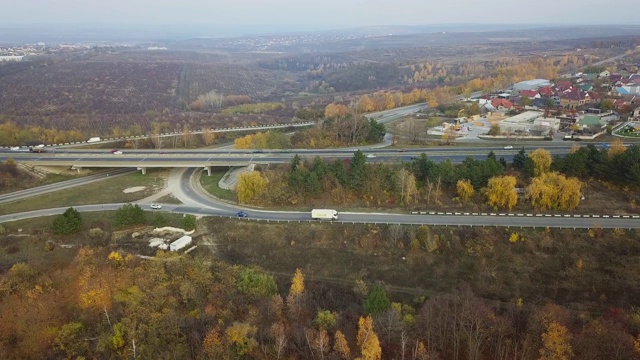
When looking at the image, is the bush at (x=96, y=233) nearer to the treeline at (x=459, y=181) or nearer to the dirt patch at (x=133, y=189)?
the dirt patch at (x=133, y=189)

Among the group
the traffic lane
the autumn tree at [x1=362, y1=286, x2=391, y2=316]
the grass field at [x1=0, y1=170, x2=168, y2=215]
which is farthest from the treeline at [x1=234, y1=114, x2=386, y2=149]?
the autumn tree at [x1=362, y1=286, x2=391, y2=316]

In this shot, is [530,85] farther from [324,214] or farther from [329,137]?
[324,214]

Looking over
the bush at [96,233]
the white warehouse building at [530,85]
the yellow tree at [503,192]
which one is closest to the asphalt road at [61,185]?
the bush at [96,233]

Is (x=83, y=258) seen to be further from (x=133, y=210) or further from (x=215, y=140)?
(x=215, y=140)

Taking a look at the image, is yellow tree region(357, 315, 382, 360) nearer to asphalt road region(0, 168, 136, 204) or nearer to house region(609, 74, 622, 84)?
asphalt road region(0, 168, 136, 204)

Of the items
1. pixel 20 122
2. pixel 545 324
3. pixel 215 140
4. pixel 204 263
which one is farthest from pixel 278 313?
pixel 20 122
